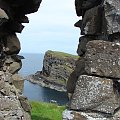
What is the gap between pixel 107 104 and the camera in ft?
21.3

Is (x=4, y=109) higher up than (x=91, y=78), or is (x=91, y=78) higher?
(x=91, y=78)

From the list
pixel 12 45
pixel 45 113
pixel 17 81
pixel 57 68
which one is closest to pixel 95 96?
pixel 12 45

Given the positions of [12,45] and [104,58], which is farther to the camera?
[12,45]

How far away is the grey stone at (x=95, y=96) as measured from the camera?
21.4 feet

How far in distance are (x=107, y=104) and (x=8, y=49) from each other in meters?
6.79

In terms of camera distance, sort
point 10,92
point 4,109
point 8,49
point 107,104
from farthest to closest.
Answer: point 8,49 → point 10,92 → point 4,109 → point 107,104

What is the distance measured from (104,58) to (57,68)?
296ft

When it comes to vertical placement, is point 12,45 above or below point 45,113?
above

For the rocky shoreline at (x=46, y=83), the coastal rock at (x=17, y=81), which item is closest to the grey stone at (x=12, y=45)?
the coastal rock at (x=17, y=81)

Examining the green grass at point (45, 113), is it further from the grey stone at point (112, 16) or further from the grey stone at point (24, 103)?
the grey stone at point (112, 16)

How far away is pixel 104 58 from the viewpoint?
6.59 metres

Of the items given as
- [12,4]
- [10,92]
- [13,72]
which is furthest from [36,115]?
[12,4]

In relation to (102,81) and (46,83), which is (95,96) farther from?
(46,83)

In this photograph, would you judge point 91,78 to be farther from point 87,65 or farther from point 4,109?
point 4,109
